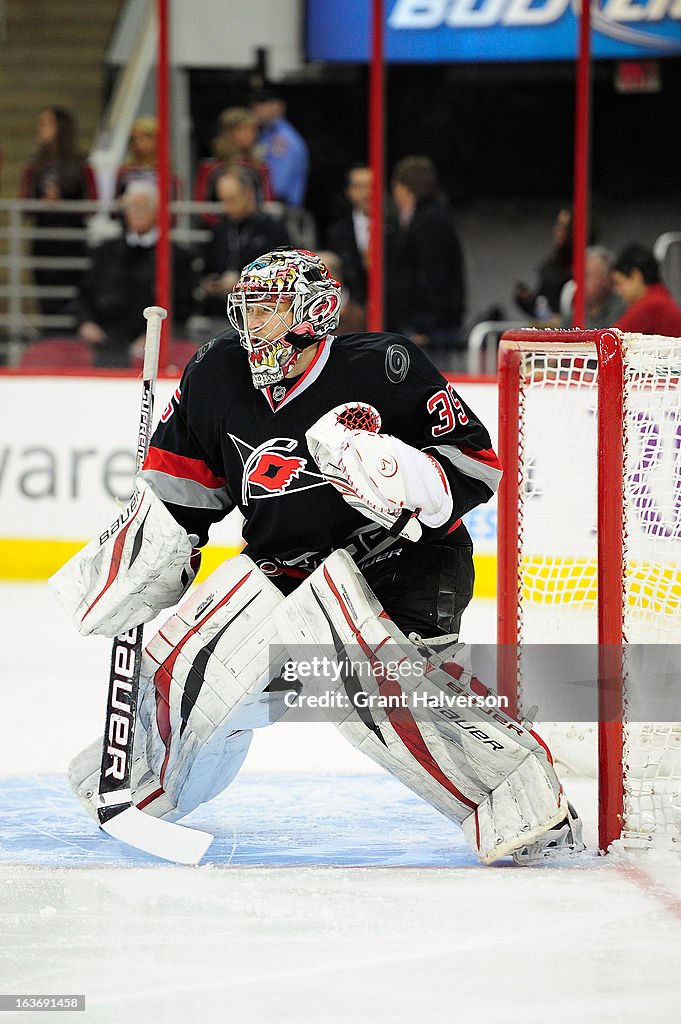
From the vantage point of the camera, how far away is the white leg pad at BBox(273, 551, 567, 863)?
2.51 m

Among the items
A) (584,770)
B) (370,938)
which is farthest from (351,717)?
(584,770)

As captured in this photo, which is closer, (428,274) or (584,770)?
(584,770)

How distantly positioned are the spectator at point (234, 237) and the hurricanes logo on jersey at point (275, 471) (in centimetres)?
343

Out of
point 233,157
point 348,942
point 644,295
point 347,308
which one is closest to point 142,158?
point 233,157

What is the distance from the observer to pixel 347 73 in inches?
268

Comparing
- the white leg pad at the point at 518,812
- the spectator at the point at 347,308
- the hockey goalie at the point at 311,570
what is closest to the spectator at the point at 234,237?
the spectator at the point at 347,308

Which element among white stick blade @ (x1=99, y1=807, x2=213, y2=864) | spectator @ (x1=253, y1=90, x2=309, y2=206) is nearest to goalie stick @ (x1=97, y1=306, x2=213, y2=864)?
white stick blade @ (x1=99, y1=807, x2=213, y2=864)

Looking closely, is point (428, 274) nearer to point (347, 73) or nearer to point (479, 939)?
point (347, 73)

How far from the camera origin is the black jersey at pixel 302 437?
2.59m

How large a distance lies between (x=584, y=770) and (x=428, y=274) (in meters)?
3.19

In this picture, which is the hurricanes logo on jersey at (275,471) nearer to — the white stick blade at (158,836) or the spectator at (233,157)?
the white stick blade at (158,836)

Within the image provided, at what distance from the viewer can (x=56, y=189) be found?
635 centimetres

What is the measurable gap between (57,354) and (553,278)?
6.45 feet

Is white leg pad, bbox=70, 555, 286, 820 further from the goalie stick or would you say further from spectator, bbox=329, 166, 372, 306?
spectator, bbox=329, 166, 372, 306
